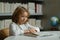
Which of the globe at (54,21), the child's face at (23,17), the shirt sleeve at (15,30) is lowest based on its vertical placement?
the globe at (54,21)

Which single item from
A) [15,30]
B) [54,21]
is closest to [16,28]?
[15,30]

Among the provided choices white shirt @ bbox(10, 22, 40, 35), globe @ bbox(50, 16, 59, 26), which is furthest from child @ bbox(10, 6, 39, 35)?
globe @ bbox(50, 16, 59, 26)

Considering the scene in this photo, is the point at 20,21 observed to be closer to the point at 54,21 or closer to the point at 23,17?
the point at 23,17

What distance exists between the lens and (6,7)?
3.01 m

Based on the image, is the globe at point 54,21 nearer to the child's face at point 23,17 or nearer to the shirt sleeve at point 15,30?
the child's face at point 23,17

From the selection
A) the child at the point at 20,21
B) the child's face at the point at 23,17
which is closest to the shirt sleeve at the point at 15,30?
the child at the point at 20,21

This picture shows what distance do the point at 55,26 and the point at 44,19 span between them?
376mm

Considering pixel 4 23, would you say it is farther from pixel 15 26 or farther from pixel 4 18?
pixel 15 26

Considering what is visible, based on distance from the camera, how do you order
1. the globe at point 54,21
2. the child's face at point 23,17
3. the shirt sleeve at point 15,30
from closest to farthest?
the shirt sleeve at point 15,30, the child's face at point 23,17, the globe at point 54,21

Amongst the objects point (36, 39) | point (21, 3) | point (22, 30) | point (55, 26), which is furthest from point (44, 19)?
point (36, 39)

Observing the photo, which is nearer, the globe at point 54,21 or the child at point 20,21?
the child at point 20,21

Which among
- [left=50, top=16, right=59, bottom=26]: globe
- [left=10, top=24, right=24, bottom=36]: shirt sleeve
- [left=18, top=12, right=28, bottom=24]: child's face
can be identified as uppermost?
[left=18, top=12, right=28, bottom=24]: child's face

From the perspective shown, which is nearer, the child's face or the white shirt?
the white shirt

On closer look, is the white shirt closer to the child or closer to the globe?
the child
